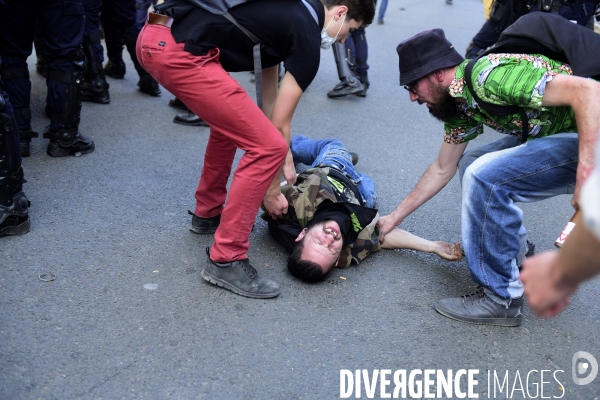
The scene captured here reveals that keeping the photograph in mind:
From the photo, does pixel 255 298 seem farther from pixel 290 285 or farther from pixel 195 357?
pixel 195 357

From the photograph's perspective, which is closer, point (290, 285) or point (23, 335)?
point (23, 335)

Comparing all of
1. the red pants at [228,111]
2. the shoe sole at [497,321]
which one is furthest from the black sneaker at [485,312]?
the red pants at [228,111]

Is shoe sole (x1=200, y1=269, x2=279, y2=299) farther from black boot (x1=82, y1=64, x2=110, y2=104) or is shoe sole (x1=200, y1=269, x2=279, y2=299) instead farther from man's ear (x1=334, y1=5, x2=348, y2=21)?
black boot (x1=82, y1=64, x2=110, y2=104)

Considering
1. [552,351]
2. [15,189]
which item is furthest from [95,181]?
[552,351]

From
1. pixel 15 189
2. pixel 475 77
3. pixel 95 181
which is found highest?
pixel 475 77

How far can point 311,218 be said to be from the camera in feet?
11.3

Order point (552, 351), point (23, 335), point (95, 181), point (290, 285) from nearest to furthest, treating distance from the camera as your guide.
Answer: point (23, 335) → point (552, 351) → point (290, 285) → point (95, 181)

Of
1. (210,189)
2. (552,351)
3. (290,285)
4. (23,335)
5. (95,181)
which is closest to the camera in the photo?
(23,335)

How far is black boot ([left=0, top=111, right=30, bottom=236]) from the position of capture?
313cm

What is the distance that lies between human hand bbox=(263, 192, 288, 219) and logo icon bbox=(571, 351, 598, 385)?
1489mm

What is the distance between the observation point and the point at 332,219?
3.33m

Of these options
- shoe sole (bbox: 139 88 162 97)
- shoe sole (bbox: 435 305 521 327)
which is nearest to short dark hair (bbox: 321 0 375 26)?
shoe sole (bbox: 435 305 521 327)

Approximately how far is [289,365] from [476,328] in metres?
0.92

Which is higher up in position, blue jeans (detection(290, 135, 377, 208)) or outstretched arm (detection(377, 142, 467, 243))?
outstretched arm (detection(377, 142, 467, 243))
